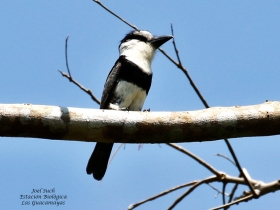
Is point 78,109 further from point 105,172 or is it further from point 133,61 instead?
point 133,61

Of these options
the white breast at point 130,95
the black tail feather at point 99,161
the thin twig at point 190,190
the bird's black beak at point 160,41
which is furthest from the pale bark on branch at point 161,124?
the bird's black beak at point 160,41

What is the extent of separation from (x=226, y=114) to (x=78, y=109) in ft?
2.44

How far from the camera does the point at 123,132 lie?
7.48ft

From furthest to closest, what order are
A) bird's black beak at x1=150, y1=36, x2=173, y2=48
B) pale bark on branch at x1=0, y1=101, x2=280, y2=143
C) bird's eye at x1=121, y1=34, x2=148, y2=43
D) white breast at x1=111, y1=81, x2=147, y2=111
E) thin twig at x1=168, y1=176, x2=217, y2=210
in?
bird's eye at x1=121, y1=34, x2=148, y2=43
bird's black beak at x1=150, y1=36, x2=173, y2=48
white breast at x1=111, y1=81, x2=147, y2=111
thin twig at x1=168, y1=176, x2=217, y2=210
pale bark on branch at x1=0, y1=101, x2=280, y2=143

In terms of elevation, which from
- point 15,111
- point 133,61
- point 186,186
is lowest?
point 186,186

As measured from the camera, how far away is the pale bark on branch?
7.36 feet

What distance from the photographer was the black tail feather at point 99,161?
12.1 ft

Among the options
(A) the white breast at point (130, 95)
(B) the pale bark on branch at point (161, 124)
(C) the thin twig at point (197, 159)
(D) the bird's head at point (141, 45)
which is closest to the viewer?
(B) the pale bark on branch at point (161, 124)

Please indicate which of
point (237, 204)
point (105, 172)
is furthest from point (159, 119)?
point (105, 172)

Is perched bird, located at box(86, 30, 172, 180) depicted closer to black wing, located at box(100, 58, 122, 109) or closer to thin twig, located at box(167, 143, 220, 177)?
black wing, located at box(100, 58, 122, 109)

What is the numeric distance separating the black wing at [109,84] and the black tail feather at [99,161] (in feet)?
1.24

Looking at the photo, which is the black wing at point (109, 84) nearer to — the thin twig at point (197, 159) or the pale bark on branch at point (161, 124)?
the thin twig at point (197, 159)

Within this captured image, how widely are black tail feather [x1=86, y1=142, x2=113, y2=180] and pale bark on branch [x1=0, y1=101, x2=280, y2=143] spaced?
145 centimetres

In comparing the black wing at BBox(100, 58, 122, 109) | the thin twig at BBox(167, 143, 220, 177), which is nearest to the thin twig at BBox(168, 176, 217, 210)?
the thin twig at BBox(167, 143, 220, 177)
